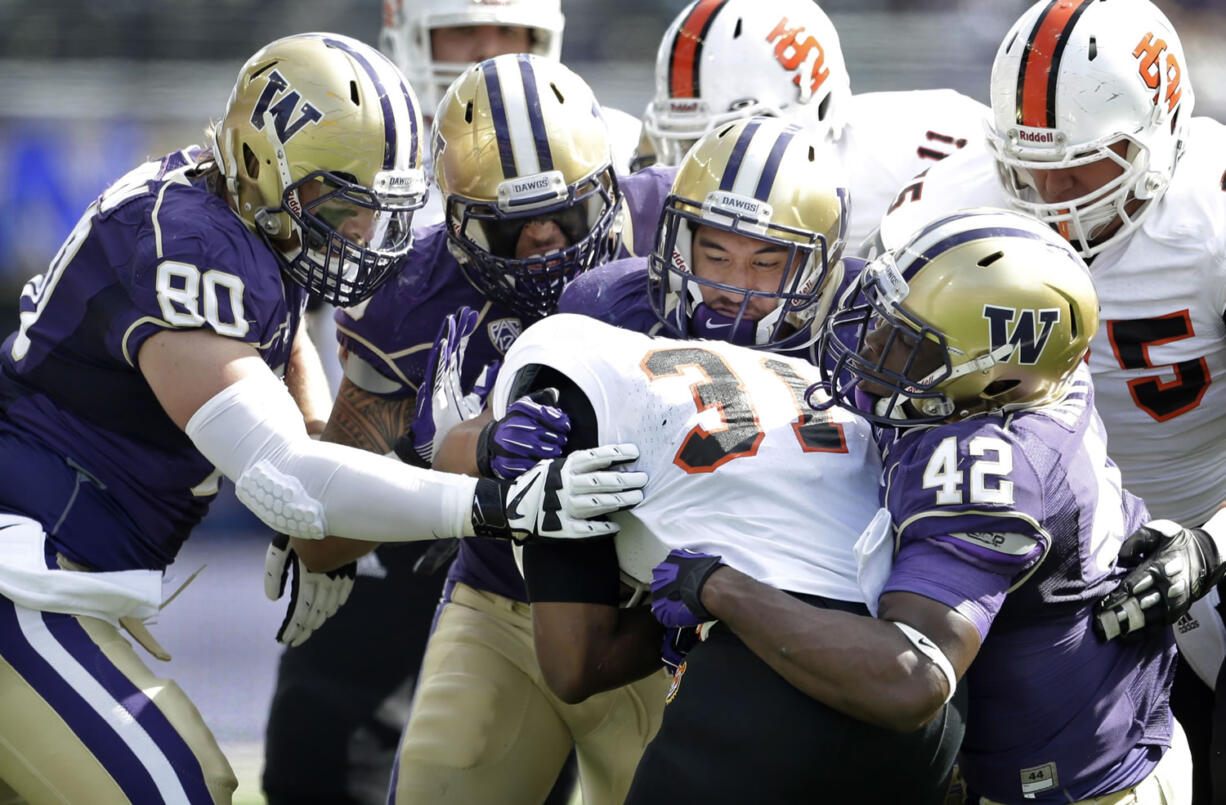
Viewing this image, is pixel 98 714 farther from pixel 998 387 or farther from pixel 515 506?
pixel 998 387

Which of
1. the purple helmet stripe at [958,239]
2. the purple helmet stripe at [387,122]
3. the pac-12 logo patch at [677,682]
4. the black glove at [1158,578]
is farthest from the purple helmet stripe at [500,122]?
the black glove at [1158,578]

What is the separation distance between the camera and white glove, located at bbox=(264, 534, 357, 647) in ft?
10.6

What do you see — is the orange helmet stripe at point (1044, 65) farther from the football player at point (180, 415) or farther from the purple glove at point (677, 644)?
the purple glove at point (677, 644)

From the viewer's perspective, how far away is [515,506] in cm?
239

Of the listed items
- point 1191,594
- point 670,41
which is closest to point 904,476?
point 1191,594

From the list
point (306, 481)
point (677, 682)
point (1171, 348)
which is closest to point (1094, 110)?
point (1171, 348)

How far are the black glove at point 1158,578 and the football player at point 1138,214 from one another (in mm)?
580

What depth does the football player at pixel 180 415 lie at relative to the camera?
249 cm

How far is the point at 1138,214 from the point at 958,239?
1133 mm

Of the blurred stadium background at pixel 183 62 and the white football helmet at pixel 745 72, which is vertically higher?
the white football helmet at pixel 745 72

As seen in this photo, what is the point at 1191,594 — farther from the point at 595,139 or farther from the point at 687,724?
the point at 595,139

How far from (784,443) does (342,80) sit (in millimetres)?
1145

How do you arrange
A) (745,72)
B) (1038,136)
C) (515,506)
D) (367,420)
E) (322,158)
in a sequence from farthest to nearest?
(745,72)
(367,420)
(1038,136)
(322,158)
(515,506)

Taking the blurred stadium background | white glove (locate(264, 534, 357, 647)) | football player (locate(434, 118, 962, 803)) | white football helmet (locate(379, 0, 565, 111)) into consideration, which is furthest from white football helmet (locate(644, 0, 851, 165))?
the blurred stadium background
